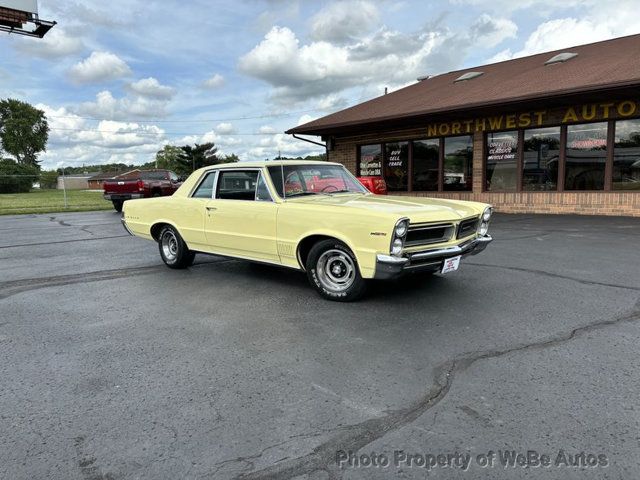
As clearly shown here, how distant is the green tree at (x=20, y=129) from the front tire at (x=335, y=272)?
92738 millimetres

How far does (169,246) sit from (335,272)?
312cm

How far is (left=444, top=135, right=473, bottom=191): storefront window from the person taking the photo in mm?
15094

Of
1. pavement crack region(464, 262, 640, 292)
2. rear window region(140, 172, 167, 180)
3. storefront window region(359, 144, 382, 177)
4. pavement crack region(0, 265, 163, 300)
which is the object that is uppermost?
storefront window region(359, 144, 382, 177)

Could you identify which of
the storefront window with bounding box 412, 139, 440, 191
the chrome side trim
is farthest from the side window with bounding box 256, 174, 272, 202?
the storefront window with bounding box 412, 139, 440, 191

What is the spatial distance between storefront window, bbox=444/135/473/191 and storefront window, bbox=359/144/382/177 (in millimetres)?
2680

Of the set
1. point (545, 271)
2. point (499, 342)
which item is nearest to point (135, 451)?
point (499, 342)

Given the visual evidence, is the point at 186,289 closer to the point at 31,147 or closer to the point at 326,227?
the point at 326,227

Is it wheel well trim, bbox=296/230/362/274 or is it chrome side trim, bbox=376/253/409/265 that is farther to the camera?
wheel well trim, bbox=296/230/362/274

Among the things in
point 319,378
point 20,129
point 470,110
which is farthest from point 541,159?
point 20,129

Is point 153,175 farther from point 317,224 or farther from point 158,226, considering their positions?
point 317,224

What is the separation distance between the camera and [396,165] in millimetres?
17031

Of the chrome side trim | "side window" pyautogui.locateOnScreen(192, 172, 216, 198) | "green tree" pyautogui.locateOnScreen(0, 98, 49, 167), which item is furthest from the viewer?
Result: "green tree" pyautogui.locateOnScreen(0, 98, 49, 167)

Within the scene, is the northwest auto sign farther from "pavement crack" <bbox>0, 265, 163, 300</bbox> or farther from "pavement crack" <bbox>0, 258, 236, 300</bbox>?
"pavement crack" <bbox>0, 265, 163, 300</bbox>

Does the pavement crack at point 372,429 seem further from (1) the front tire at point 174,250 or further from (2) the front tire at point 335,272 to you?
(1) the front tire at point 174,250
